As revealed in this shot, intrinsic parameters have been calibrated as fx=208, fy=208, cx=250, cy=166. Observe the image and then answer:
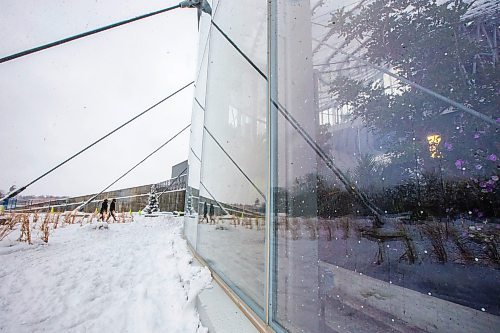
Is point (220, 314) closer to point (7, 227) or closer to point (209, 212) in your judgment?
point (209, 212)

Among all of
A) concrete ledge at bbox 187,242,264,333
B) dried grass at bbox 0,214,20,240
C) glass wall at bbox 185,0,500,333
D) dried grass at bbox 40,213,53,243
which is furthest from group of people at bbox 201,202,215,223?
dried grass at bbox 0,214,20,240

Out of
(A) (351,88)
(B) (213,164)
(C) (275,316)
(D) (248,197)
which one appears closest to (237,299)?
(C) (275,316)

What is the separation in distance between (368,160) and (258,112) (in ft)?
1.99

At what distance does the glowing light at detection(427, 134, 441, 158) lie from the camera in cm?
50

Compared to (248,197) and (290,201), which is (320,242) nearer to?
(290,201)

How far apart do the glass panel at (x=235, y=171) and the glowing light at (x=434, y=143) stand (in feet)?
1.85

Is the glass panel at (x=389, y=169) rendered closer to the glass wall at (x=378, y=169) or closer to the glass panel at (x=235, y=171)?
the glass wall at (x=378, y=169)

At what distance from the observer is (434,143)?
51cm

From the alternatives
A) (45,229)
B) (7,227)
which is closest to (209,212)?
(45,229)

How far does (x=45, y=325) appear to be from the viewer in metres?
0.90

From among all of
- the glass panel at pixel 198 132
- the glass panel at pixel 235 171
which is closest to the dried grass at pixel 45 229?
the glass panel at pixel 198 132

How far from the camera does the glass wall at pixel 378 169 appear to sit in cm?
46

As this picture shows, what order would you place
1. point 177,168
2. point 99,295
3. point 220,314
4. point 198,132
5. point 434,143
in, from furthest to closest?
point 177,168, point 198,132, point 99,295, point 220,314, point 434,143

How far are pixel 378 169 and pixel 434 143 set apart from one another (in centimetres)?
14
